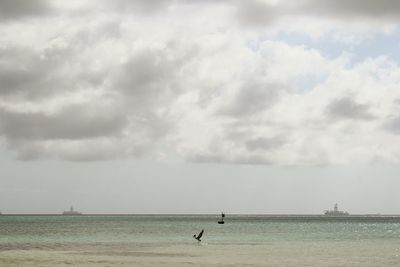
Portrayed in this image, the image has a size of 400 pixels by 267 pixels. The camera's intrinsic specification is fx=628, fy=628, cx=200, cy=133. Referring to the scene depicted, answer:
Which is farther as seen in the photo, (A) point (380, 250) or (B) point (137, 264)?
(A) point (380, 250)

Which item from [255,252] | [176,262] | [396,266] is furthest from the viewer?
[255,252]

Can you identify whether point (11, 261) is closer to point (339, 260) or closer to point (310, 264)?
point (310, 264)

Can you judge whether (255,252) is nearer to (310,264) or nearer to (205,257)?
(205,257)

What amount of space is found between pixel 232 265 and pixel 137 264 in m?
7.58

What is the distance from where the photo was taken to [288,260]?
53.2m

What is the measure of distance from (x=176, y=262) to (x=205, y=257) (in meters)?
5.20

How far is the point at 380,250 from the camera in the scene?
66.6 metres

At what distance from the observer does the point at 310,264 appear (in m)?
49.6

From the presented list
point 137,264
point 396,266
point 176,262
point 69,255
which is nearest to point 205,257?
point 176,262

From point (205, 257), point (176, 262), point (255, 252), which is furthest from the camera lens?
point (255, 252)

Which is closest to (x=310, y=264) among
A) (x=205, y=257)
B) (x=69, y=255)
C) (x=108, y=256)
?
(x=205, y=257)

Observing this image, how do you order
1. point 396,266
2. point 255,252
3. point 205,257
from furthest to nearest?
1. point 255,252
2. point 205,257
3. point 396,266

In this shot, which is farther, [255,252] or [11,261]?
[255,252]

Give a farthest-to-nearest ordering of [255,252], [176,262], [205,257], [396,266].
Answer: [255,252] → [205,257] → [176,262] → [396,266]
